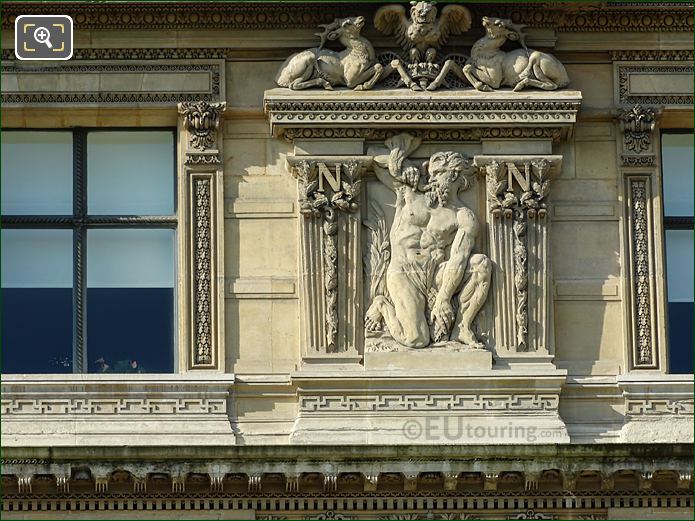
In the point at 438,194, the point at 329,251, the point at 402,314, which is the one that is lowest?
the point at 402,314

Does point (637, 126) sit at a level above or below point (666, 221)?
above

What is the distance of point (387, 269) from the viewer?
28.9m

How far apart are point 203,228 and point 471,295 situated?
9.06ft

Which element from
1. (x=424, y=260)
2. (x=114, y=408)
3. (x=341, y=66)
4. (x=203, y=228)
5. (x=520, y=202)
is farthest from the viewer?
(x=341, y=66)

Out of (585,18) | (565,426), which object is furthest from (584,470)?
(585,18)

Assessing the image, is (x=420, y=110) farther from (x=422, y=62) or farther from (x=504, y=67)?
(x=504, y=67)

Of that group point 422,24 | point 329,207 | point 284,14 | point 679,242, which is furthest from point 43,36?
point 679,242

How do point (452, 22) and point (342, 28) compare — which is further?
point (452, 22)

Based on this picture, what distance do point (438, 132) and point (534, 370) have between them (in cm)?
263

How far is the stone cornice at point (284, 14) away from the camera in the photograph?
96.7 feet

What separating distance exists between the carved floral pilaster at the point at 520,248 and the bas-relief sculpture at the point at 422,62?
2.77 ft

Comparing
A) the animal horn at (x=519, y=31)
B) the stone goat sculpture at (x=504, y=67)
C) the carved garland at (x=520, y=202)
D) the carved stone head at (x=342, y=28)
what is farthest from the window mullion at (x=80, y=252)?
the animal horn at (x=519, y=31)

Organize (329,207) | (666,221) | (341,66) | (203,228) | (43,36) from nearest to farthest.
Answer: (329,207) < (203,228) < (341,66) < (43,36) < (666,221)

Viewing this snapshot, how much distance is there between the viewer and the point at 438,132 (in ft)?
96.2
